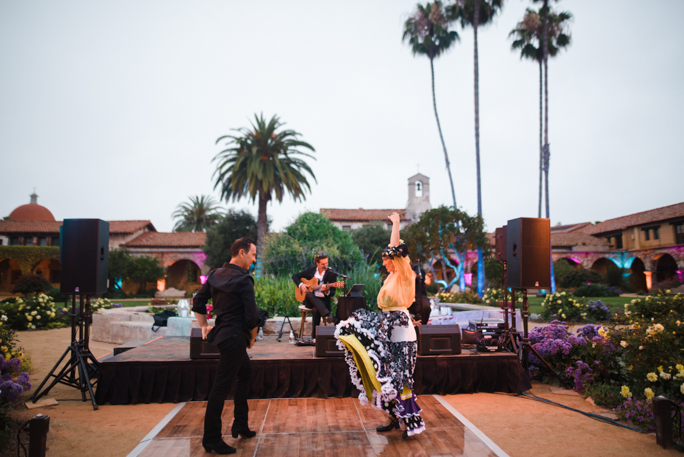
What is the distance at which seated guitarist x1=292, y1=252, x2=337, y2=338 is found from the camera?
6.66 m

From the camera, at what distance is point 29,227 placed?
33406 mm

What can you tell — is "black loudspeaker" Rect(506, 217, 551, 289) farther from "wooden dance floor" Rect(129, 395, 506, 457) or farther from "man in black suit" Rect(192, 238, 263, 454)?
"man in black suit" Rect(192, 238, 263, 454)

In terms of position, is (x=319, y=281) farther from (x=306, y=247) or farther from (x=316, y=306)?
(x=306, y=247)

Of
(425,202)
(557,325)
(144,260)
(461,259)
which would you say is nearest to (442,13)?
(425,202)

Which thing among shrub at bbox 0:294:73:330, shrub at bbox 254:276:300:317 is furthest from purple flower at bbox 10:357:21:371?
shrub at bbox 0:294:73:330

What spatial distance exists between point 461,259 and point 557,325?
16497 mm

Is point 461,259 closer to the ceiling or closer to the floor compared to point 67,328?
closer to the ceiling

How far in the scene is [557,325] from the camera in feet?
20.5

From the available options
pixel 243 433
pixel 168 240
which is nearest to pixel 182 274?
pixel 168 240

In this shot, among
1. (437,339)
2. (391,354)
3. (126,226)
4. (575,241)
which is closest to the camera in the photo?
(391,354)

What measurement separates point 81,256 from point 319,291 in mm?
3282

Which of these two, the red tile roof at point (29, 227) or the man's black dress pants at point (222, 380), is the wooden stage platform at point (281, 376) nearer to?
the man's black dress pants at point (222, 380)

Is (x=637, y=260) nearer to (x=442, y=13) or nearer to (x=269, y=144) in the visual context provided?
(x=442, y=13)

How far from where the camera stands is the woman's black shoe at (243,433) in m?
3.69
